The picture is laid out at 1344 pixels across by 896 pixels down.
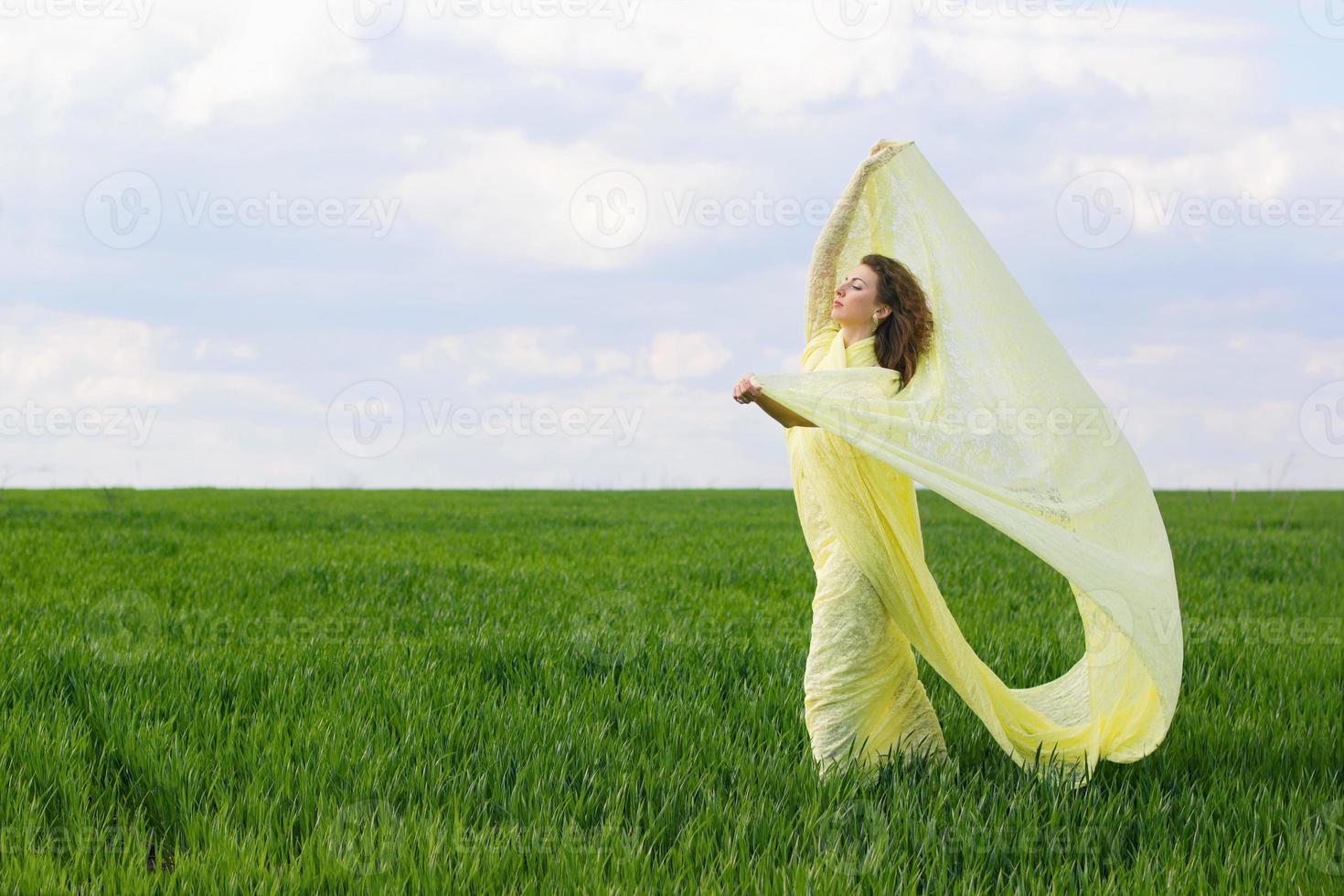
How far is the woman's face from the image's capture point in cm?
488

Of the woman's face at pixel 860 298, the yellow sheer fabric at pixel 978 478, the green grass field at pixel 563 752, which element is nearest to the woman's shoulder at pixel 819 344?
the yellow sheer fabric at pixel 978 478

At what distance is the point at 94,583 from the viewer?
32.8 ft

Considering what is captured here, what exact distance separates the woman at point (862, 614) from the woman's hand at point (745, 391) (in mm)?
163

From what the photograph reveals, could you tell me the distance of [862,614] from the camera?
479 cm

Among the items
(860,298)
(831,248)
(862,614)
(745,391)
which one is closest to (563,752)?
(862,614)

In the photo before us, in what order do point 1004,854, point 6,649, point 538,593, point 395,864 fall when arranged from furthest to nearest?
point 538,593 → point 6,649 → point 1004,854 → point 395,864

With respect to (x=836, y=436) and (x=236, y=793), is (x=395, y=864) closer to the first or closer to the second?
(x=236, y=793)

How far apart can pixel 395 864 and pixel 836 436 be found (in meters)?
2.50

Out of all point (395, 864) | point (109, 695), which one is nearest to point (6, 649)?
point (109, 695)

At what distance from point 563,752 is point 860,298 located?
2.55 metres

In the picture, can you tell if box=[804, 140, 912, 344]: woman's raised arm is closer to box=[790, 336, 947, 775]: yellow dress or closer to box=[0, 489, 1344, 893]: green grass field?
box=[790, 336, 947, 775]: yellow dress

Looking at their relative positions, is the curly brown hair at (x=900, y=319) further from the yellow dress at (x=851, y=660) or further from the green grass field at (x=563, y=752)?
the green grass field at (x=563, y=752)

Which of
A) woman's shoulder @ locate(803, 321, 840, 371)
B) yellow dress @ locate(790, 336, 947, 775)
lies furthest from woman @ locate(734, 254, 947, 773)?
woman's shoulder @ locate(803, 321, 840, 371)

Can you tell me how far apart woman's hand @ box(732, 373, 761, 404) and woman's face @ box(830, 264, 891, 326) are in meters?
0.64
